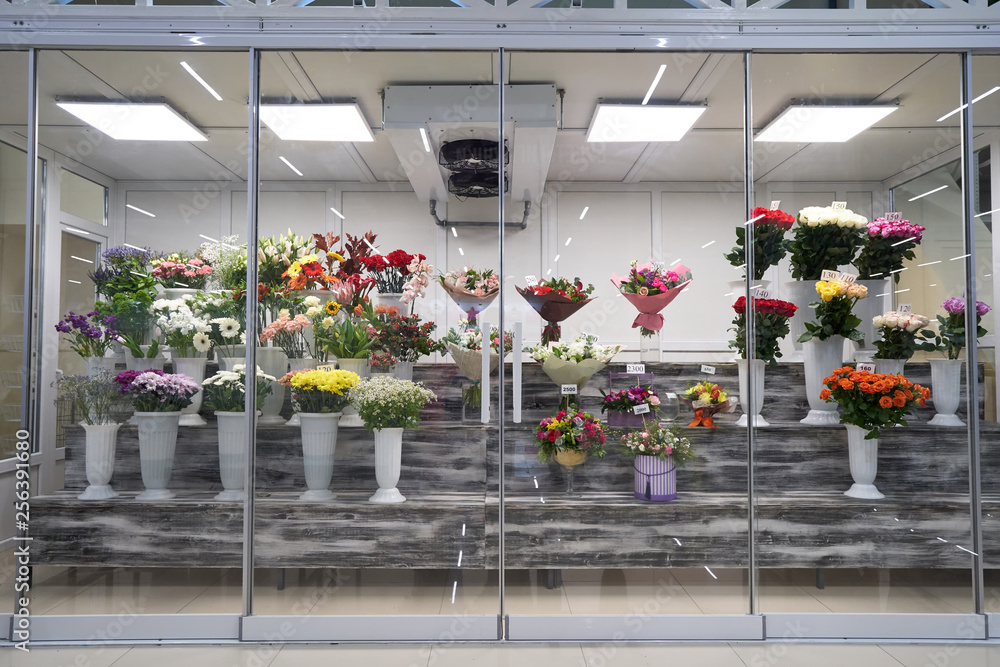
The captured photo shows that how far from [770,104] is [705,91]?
0.32 m

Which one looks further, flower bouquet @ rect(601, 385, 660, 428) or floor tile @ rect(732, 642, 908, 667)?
flower bouquet @ rect(601, 385, 660, 428)

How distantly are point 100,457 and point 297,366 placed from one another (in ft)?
3.51

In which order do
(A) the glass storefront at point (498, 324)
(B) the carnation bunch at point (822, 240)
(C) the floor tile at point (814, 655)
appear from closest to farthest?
1. (C) the floor tile at point (814, 655)
2. (A) the glass storefront at point (498, 324)
3. (B) the carnation bunch at point (822, 240)

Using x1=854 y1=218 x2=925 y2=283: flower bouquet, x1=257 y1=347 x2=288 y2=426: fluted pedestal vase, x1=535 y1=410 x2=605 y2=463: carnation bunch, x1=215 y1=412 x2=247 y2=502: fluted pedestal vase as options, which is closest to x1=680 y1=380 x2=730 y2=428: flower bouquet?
x1=535 y1=410 x2=605 y2=463: carnation bunch

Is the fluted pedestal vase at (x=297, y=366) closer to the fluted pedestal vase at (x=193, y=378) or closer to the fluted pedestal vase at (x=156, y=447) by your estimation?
the fluted pedestal vase at (x=193, y=378)

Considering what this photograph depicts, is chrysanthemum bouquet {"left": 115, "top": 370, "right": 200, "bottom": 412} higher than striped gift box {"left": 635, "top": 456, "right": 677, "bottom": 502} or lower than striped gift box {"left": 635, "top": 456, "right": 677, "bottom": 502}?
higher

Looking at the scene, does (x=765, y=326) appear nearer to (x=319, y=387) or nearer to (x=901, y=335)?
(x=901, y=335)

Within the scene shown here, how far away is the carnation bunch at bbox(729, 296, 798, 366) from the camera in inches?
110

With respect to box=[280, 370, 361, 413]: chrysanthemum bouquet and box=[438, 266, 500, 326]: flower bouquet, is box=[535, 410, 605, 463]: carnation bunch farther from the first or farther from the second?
box=[280, 370, 361, 413]: chrysanthemum bouquet

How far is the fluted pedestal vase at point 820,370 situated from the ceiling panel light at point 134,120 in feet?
10.7

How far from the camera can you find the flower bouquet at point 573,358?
2762 mm

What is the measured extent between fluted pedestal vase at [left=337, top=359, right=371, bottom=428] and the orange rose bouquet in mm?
2319

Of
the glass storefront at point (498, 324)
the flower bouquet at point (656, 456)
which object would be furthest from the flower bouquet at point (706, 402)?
the flower bouquet at point (656, 456)

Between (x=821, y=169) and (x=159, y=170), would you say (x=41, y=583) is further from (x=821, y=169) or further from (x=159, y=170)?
(x=821, y=169)
